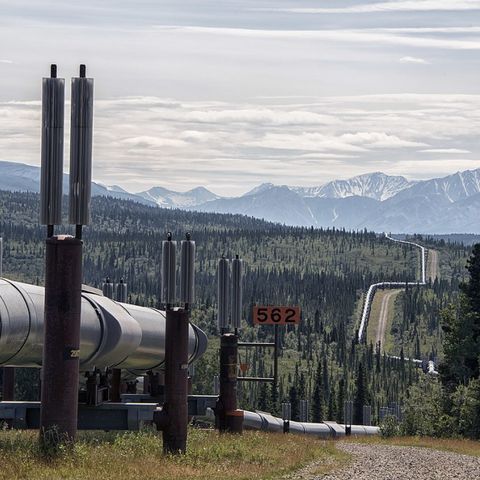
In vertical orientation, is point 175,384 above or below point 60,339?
below

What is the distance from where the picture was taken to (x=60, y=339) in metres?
24.0

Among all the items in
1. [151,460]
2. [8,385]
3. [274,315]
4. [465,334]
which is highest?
[274,315]

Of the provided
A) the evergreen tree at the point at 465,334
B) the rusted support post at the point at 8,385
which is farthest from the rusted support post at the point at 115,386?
the evergreen tree at the point at 465,334

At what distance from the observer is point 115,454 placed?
82.4 ft

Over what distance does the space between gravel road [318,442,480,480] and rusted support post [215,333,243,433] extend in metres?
4.97

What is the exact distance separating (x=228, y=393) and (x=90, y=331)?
1236cm

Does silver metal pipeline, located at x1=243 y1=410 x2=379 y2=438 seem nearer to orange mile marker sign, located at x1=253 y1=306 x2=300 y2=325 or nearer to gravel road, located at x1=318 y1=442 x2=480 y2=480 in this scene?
orange mile marker sign, located at x1=253 y1=306 x2=300 y2=325

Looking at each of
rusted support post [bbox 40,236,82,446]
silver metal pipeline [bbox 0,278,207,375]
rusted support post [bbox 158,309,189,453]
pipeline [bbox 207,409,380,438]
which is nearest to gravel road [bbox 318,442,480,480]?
rusted support post [bbox 158,309,189,453]

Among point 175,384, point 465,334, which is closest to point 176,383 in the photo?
point 175,384

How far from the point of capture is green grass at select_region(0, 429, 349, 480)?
22.0 metres

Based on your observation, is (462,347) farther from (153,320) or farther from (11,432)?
(11,432)

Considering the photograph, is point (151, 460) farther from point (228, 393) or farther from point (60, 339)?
point (228, 393)

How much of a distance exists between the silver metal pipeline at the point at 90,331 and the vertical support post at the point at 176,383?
1.72m

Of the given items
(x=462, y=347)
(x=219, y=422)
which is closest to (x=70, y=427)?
(x=219, y=422)
